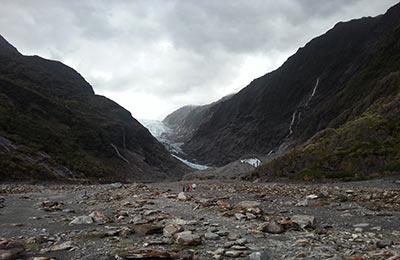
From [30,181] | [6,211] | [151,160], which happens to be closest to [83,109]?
[151,160]

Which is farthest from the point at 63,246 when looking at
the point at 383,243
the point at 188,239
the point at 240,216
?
the point at 383,243

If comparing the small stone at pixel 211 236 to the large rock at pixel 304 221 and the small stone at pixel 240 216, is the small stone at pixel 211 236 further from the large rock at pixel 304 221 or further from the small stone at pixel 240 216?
the small stone at pixel 240 216

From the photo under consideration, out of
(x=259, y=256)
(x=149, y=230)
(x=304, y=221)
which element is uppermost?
(x=304, y=221)

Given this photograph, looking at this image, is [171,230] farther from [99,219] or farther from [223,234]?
[99,219]

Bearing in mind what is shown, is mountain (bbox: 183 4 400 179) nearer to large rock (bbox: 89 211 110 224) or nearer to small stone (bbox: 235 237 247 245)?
small stone (bbox: 235 237 247 245)

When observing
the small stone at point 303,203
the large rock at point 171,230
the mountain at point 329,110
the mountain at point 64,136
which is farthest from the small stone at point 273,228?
the mountain at point 64,136

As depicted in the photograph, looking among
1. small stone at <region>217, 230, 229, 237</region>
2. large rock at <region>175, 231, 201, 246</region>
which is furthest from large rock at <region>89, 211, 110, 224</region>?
small stone at <region>217, 230, 229, 237</region>

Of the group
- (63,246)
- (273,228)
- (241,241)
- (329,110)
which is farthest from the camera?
(329,110)

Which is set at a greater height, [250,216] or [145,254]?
[250,216]
